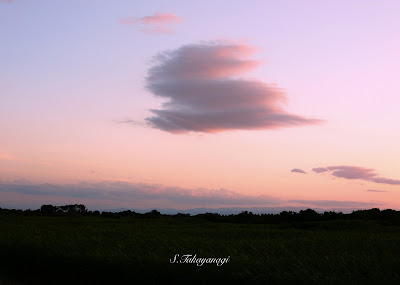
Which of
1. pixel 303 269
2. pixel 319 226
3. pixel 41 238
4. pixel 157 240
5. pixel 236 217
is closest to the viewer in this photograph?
pixel 303 269

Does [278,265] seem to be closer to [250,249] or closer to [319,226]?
[250,249]

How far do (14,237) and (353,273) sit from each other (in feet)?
56.3

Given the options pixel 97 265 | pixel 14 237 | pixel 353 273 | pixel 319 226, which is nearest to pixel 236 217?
pixel 319 226

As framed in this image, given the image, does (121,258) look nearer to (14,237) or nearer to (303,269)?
(303,269)

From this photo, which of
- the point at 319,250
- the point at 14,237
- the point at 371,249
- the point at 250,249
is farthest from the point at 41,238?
the point at 371,249

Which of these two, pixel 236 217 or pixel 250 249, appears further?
pixel 236 217

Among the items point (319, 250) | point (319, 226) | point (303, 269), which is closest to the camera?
Result: point (303, 269)

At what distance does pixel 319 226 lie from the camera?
39500 millimetres

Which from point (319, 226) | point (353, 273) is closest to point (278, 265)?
point (353, 273)

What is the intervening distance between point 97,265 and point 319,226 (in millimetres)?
26643

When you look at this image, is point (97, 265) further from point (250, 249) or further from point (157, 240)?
point (250, 249)

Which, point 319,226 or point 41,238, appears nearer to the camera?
point 41,238

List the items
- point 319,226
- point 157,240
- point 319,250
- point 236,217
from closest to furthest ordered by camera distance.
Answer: point 319,250 < point 157,240 < point 319,226 < point 236,217

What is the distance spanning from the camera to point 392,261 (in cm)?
1463
